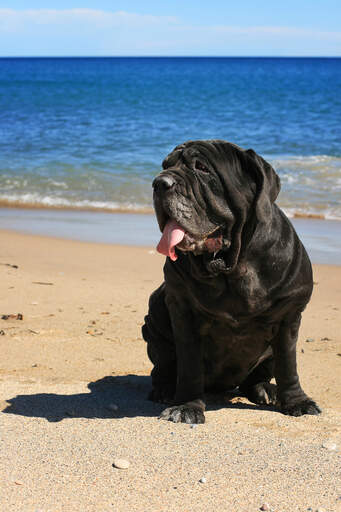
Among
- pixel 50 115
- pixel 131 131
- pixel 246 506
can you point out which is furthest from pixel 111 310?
pixel 50 115

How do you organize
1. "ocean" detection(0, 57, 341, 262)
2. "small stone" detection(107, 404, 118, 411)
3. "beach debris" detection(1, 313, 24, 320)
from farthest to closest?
"ocean" detection(0, 57, 341, 262) < "beach debris" detection(1, 313, 24, 320) < "small stone" detection(107, 404, 118, 411)

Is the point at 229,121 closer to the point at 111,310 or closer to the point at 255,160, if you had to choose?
the point at 111,310

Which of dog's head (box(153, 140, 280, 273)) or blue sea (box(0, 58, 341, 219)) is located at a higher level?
dog's head (box(153, 140, 280, 273))

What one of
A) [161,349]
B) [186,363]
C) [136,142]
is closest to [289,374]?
[186,363]

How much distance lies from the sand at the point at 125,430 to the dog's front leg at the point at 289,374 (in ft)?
0.32

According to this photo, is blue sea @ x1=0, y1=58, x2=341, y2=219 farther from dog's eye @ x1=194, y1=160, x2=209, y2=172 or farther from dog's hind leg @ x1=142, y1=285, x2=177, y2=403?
dog's eye @ x1=194, y1=160, x2=209, y2=172

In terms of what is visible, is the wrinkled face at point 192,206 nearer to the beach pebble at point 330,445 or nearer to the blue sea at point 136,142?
the beach pebble at point 330,445

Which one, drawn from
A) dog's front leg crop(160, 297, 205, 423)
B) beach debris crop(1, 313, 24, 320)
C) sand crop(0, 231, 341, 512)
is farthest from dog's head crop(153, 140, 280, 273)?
beach debris crop(1, 313, 24, 320)

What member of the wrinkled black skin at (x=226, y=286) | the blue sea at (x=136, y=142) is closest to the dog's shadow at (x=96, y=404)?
the wrinkled black skin at (x=226, y=286)

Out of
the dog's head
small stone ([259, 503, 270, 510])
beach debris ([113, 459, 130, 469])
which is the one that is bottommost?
beach debris ([113, 459, 130, 469])

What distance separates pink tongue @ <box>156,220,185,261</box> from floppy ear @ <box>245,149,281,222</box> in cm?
40

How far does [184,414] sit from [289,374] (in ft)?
2.14

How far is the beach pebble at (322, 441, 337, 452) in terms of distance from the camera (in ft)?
11.7

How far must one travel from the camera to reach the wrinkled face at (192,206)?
11.7ft
